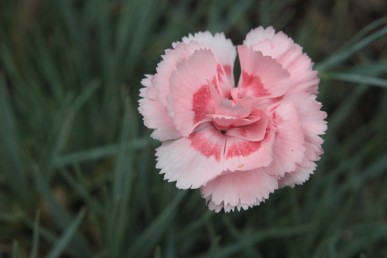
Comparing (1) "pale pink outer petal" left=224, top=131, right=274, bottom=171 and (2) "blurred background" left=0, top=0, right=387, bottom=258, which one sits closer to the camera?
(1) "pale pink outer petal" left=224, top=131, right=274, bottom=171

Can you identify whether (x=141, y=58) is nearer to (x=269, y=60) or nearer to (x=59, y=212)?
(x=59, y=212)

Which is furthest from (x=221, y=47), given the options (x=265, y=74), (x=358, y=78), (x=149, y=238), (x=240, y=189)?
(x=149, y=238)

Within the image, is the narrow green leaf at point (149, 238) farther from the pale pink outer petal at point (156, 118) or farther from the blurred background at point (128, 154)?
the pale pink outer petal at point (156, 118)

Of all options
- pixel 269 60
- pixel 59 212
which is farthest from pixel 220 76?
pixel 59 212

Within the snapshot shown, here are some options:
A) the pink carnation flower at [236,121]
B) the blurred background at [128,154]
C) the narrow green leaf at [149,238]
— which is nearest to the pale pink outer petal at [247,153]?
the pink carnation flower at [236,121]

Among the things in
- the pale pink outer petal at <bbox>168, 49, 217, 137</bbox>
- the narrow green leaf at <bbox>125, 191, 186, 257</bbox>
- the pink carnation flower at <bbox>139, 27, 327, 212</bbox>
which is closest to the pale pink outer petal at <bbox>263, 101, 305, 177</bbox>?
the pink carnation flower at <bbox>139, 27, 327, 212</bbox>

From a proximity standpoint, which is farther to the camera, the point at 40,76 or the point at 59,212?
the point at 40,76

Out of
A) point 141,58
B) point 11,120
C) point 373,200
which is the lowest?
point 373,200

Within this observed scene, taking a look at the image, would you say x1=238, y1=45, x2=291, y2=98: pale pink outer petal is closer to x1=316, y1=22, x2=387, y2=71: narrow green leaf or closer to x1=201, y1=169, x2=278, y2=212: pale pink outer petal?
x1=201, y1=169, x2=278, y2=212: pale pink outer petal
